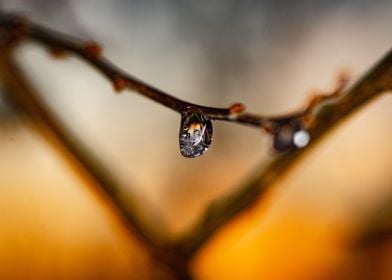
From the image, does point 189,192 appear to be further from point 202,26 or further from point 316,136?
point 316,136

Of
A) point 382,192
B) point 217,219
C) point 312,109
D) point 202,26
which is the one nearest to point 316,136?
point 312,109

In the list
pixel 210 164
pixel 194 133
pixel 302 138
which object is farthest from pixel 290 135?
pixel 210 164

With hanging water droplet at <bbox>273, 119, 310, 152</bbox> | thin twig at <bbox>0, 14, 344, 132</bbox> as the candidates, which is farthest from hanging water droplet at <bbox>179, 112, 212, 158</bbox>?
hanging water droplet at <bbox>273, 119, 310, 152</bbox>

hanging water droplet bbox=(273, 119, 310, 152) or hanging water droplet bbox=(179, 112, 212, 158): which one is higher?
hanging water droplet bbox=(273, 119, 310, 152)

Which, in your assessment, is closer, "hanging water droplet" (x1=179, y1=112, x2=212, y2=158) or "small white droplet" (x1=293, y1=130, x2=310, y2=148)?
"hanging water droplet" (x1=179, y1=112, x2=212, y2=158)

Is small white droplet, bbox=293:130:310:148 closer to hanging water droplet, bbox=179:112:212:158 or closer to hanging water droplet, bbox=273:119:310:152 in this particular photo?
hanging water droplet, bbox=273:119:310:152

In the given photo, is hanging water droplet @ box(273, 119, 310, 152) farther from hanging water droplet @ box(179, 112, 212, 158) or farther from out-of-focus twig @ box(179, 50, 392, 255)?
hanging water droplet @ box(179, 112, 212, 158)

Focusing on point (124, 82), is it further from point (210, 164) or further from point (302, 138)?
point (210, 164)

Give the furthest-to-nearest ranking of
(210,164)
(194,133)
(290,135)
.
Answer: (210,164) → (290,135) → (194,133)

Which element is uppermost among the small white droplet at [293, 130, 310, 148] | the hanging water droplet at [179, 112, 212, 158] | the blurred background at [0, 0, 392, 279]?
the blurred background at [0, 0, 392, 279]
